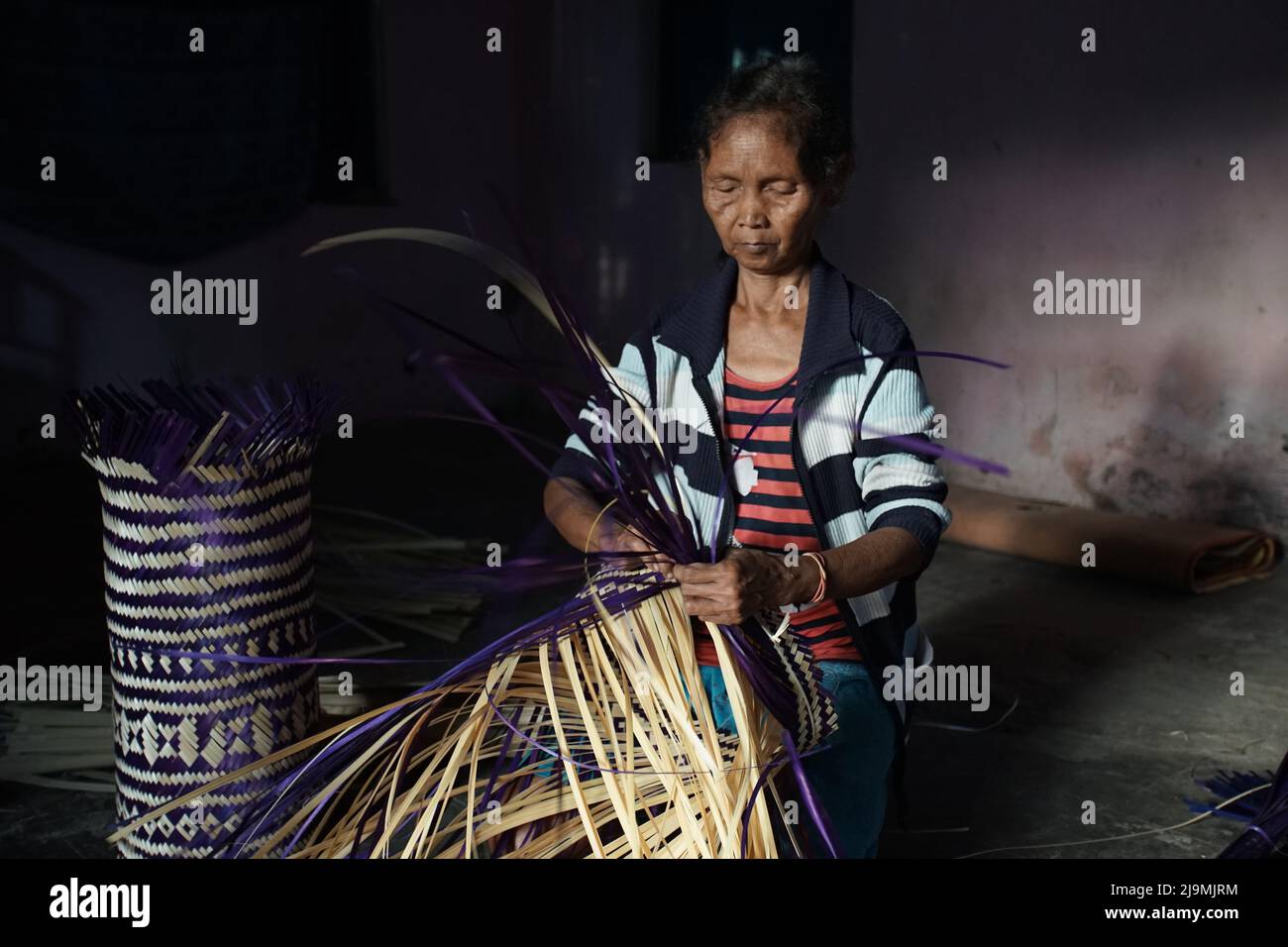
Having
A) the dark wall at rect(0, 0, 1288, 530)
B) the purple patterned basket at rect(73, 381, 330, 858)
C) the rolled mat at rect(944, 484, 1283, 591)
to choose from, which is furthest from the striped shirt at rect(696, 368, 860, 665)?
the dark wall at rect(0, 0, 1288, 530)

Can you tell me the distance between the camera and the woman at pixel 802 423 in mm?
1609

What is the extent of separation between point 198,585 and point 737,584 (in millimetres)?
898

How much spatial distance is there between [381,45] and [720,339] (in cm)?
541

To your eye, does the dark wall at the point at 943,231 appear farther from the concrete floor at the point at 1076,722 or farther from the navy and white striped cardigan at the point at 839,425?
the navy and white striped cardigan at the point at 839,425

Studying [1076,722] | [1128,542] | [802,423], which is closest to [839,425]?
[802,423]

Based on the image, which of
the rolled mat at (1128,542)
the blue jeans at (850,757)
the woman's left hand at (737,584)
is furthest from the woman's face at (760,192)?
the rolled mat at (1128,542)

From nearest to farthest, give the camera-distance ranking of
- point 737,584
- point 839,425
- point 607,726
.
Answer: point 737,584, point 607,726, point 839,425

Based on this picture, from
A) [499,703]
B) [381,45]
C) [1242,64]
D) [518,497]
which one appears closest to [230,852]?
[499,703]

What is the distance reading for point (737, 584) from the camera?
55.9 inches

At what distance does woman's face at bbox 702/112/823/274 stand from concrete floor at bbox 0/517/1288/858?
115 centimetres

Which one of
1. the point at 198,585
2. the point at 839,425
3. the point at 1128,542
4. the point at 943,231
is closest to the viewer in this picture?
the point at 839,425

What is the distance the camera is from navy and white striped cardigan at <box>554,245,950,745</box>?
5.39 ft

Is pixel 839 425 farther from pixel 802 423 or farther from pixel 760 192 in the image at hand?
pixel 760 192

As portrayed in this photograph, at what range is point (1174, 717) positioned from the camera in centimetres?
291
